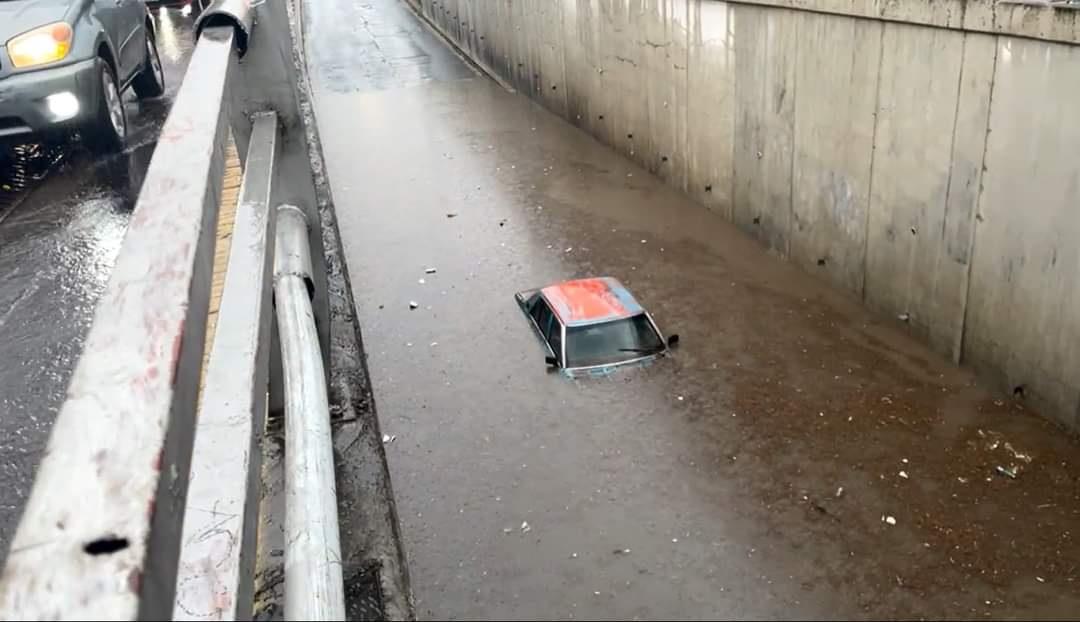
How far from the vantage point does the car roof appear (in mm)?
7805

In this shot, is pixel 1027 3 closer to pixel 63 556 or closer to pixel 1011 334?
pixel 1011 334

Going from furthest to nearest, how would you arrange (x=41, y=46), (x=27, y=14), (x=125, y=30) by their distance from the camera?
(x=125, y=30) < (x=27, y=14) < (x=41, y=46)

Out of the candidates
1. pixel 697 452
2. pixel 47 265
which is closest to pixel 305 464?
pixel 697 452

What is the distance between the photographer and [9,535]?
500 cm

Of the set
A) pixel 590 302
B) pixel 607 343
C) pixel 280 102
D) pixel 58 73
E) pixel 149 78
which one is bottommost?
pixel 607 343

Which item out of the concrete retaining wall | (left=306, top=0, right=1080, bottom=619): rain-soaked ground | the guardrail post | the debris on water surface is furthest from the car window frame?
the guardrail post

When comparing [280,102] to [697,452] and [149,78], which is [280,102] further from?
[149,78]

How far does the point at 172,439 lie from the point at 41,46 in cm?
959

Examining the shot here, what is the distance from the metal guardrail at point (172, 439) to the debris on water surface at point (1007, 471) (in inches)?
195

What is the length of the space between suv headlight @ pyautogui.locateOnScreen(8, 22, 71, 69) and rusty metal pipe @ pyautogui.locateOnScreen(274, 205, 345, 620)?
696 centimetres

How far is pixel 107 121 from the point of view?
9984 millimetres

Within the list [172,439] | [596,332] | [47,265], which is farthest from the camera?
[47,265]

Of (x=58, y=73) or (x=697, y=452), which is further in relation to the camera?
(x=58, y=73)

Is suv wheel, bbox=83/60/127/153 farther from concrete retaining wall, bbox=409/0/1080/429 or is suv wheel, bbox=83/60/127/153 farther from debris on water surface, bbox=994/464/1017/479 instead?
debris on water surface, bbox=994/464/1017/479
